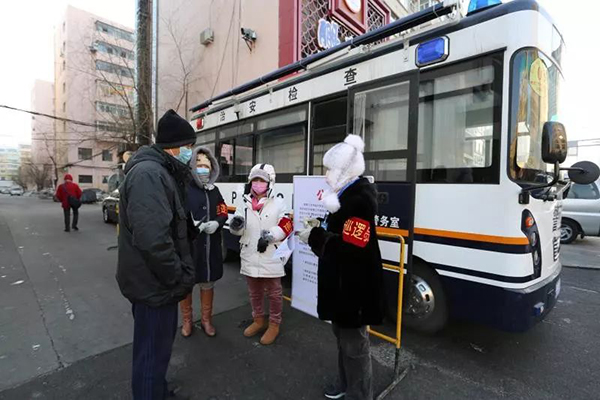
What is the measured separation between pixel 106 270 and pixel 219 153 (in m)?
3.05

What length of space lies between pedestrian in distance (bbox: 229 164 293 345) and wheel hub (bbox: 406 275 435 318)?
1.33 metres

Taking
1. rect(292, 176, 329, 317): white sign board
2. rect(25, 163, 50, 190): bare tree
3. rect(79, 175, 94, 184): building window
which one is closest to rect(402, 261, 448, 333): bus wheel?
rect(292, 176, 329, 317): white sign board

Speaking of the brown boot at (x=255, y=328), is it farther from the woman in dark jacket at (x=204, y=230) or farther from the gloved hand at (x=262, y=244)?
the gloved hand at (x=262, y=244)

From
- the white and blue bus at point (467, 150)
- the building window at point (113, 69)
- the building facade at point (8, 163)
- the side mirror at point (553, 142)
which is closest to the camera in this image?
the side mirror at point (553, 142)

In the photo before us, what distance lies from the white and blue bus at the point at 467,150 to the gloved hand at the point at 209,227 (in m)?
1.64

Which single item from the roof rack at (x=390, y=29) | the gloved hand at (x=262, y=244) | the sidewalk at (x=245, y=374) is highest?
the roof rack at (x=390, y=29)

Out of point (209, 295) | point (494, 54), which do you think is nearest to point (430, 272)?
point (494, 54)

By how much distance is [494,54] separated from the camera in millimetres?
2658

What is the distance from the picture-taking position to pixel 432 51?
299cm

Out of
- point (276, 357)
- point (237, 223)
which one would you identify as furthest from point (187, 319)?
point (237, 223)

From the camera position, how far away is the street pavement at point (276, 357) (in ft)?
8.33

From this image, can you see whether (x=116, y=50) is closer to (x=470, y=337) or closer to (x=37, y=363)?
(x=37, y=363)

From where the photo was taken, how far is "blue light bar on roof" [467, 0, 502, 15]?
2836mm

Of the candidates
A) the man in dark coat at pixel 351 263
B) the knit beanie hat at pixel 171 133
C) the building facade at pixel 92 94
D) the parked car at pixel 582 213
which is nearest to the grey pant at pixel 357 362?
the man in dark coat at pixel 351 263
